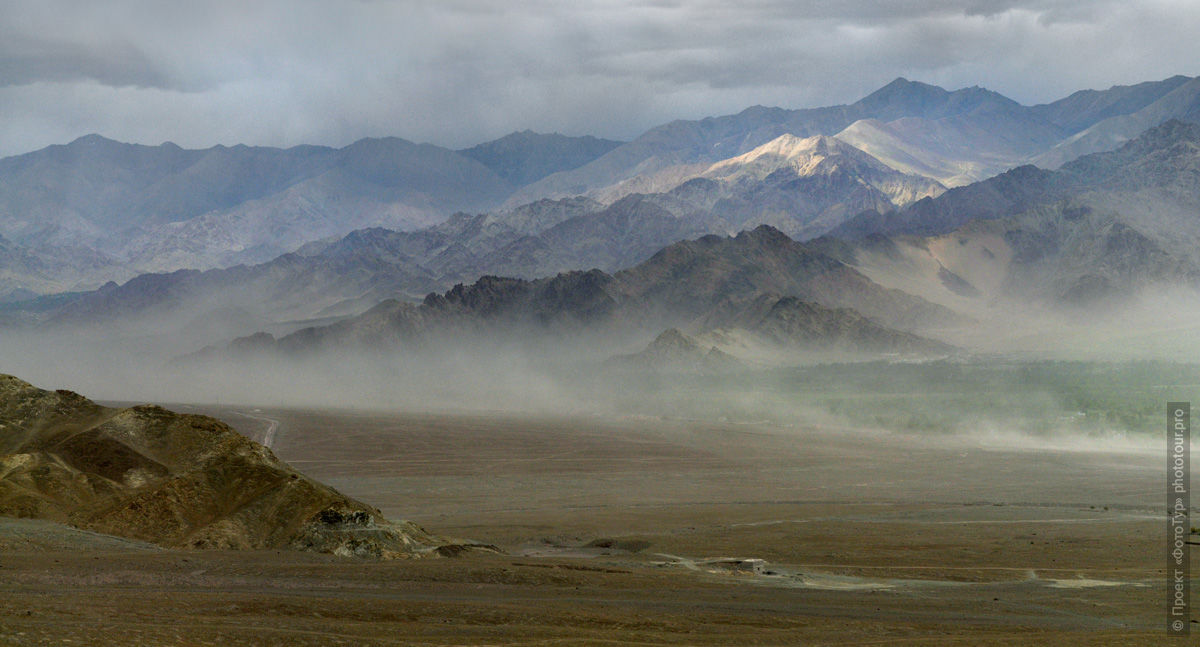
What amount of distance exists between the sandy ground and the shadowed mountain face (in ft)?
11.7

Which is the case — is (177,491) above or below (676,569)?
above

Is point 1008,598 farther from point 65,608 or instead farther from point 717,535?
point 65,608

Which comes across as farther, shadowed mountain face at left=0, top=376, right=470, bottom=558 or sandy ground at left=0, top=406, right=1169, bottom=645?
shadowed mountain face at left=0, top=376, right=470, bottom=558

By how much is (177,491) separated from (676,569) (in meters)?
23.6

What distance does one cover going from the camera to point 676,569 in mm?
54219

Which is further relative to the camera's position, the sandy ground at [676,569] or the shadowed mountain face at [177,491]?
the shadowed mountain face at [177,491]

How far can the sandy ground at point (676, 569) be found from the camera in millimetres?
37794

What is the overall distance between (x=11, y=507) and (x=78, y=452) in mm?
6323

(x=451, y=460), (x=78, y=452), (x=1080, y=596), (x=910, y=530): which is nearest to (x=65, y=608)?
(x=78, y=452)

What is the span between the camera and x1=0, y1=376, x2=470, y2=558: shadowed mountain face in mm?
53719

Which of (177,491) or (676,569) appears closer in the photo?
(676,569)

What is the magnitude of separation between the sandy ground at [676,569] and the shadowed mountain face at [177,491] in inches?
141

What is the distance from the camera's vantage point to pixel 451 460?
419 feet

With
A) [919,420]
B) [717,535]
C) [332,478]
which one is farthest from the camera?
[919,420]
